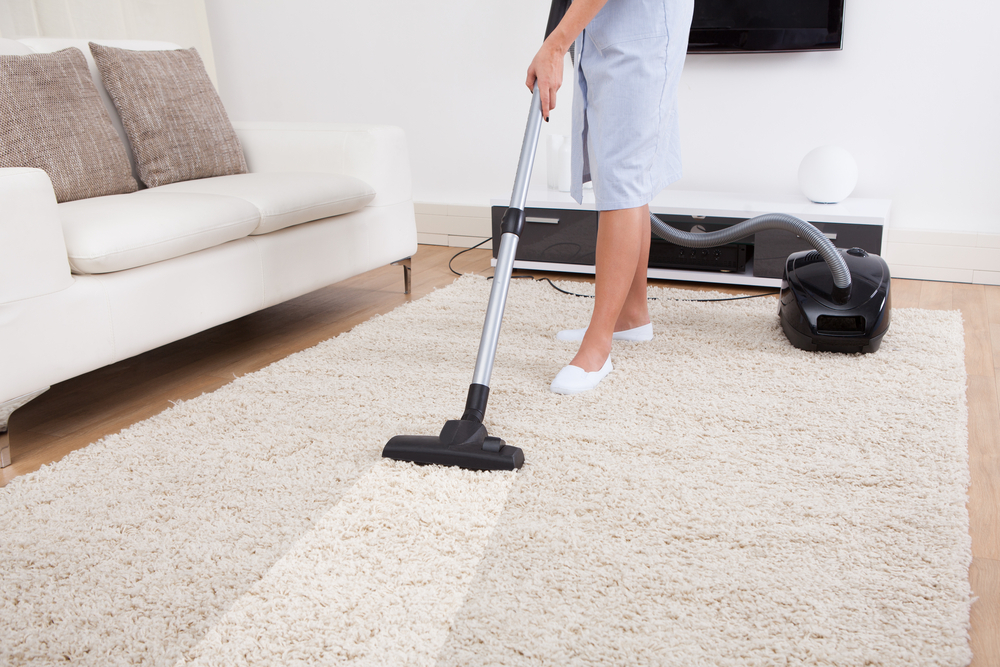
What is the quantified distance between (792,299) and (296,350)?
123cm

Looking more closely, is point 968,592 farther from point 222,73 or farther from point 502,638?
point 222,73

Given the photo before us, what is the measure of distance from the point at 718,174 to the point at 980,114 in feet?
2.75

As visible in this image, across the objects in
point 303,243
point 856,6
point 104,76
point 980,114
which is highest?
point 856,6

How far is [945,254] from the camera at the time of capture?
2.53m

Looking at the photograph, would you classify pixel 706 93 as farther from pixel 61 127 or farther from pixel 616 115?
pixel 61 127

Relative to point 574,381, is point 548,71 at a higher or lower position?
higher

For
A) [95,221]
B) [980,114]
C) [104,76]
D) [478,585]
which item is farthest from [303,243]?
[980,114]

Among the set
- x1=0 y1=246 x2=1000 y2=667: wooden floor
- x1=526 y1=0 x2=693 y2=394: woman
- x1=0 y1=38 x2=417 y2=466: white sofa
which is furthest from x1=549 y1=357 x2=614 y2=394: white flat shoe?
x1=0 y1=38 x2=417 y2=466: white sofa

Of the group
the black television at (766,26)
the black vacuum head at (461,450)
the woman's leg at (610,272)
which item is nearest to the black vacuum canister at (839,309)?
the woman's leg at (610,272)

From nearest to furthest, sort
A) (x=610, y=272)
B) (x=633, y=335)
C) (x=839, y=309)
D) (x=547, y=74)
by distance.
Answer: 1. (x=547, y=74)
2. (x=610, y=272)
3. (x=839, y=309)
4. (x=633, y=335)

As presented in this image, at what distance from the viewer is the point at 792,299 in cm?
181

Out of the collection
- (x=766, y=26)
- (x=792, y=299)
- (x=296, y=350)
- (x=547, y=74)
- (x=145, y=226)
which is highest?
(x=766, y=26)

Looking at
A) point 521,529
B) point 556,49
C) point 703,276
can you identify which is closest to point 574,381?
point 521,529

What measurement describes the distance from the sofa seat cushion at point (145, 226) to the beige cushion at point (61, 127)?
0.28 ft
